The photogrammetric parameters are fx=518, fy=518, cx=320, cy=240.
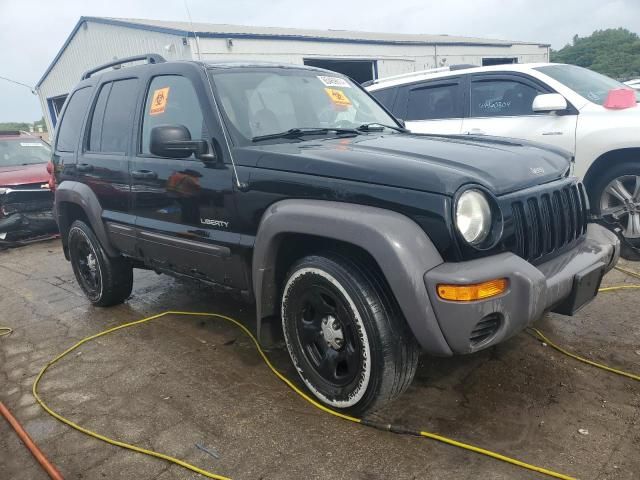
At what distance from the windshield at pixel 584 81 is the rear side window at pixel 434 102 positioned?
3.00ft

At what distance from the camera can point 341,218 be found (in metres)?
2.36

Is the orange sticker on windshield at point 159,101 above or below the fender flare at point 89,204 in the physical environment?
above

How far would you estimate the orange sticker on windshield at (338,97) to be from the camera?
3.56 metres

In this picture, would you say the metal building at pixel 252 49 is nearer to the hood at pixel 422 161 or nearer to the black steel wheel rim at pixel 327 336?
the hood at pixel 422 161

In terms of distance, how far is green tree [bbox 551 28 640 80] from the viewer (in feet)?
137

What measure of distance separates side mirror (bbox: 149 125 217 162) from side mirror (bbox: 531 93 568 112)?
334cm

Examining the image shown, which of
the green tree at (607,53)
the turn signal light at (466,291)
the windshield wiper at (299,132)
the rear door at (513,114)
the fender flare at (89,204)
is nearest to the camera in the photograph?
the turn signal light at (466,291)

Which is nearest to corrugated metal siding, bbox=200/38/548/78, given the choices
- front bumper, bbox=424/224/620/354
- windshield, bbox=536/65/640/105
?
windshield, bbox=536/65/640/105

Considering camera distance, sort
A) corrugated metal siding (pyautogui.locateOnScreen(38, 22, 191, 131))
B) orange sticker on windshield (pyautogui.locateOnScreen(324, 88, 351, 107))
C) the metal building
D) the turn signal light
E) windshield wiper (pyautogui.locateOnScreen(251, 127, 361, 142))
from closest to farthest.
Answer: the turn signal light < windshield wiper (pyautogui.locateOnScreen(251, 127, 361, 142)) < orange sticker on windshield (pyautogui.locateOnScreen(324, 88, 351, 107)) < the metal building < corrugated metal siding (pyautogui.locateOnScreen(38, 22, 191, 131))

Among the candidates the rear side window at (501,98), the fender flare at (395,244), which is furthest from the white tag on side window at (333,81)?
the rear side window at (501,98)

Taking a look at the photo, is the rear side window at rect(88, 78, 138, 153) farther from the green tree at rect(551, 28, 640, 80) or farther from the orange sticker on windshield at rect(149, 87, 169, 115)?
the green tree at rect(551, 28, 640, 80)

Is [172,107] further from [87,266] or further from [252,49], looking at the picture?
[252,49]

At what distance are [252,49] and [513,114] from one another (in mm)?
9768

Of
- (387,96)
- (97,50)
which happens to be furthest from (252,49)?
(387,96)
